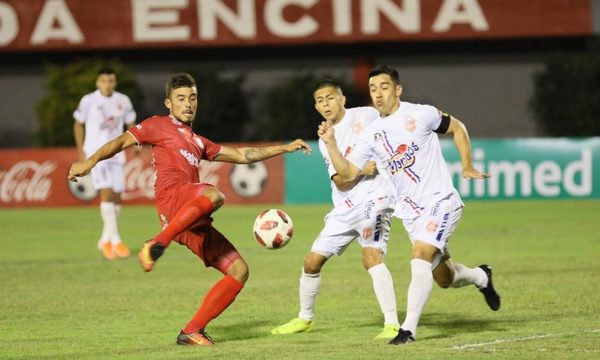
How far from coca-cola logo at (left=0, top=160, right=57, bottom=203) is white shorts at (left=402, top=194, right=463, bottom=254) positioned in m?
17.2

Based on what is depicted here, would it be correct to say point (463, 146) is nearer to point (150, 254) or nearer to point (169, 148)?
point (169, 148)

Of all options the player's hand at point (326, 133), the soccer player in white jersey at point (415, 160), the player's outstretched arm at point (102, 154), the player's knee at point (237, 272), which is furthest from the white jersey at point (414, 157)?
the player's outstretched arm at point (102, 154)

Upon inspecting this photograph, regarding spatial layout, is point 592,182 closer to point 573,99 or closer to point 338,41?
point 573,99

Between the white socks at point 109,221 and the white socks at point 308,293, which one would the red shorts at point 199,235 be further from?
the white socks at point 109,221

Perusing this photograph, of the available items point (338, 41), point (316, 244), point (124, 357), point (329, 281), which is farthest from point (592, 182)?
point (124, 357)

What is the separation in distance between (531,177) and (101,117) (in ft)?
33.8

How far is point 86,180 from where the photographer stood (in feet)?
80.0

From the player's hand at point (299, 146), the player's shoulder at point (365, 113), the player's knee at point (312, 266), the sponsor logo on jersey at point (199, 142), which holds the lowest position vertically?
the player's knee at point (312, 266)

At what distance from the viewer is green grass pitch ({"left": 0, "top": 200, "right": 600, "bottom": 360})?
830 centimetres

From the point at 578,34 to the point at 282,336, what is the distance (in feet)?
73.1

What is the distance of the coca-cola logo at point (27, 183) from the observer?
81.0 feet

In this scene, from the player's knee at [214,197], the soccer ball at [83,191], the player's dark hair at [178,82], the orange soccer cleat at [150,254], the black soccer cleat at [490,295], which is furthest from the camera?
the soccer ball at [83,191]

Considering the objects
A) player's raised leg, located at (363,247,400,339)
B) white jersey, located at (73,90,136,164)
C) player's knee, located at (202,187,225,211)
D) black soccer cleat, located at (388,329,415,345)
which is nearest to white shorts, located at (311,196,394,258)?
player's raised leg, located at (363,247,400,339)

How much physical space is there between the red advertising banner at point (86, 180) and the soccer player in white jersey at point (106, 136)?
7.73m
